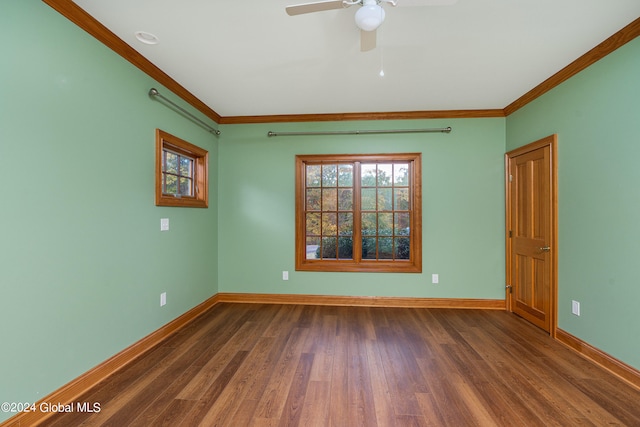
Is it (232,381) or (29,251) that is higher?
(29,251)

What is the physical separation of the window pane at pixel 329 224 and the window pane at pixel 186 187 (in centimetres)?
178

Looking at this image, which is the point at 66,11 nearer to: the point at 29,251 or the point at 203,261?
the point at 29,251

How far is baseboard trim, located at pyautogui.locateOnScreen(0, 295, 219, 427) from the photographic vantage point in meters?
1.59

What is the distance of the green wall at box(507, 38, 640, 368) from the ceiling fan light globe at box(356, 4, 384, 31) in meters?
2.03

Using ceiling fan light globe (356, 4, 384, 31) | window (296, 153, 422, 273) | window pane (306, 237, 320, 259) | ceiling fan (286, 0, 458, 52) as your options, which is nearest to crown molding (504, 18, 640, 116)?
window (296, 153, 422, 273)

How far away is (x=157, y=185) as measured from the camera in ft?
8.66

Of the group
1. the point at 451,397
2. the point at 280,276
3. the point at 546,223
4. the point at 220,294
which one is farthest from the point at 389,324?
the point at 220,294

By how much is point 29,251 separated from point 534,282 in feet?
14.4

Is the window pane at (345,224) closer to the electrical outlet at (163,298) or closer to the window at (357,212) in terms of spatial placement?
the window at (357,212)

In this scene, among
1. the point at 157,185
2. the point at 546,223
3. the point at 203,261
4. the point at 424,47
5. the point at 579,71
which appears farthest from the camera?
the point at 203,261

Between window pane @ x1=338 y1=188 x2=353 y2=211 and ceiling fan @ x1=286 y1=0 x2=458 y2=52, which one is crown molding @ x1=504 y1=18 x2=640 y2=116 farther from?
window pane @ x1=338 y1=188 x2=353 y2=211

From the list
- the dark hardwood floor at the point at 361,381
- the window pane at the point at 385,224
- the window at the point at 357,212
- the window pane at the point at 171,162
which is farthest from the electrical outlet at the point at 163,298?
the window pane at the point at 385,224

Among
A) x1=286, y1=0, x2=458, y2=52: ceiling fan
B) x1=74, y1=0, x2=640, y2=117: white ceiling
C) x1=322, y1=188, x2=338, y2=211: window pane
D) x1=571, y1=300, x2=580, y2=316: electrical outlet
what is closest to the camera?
x1=286, y1=0, x2=458, y2=52: ceiling fan

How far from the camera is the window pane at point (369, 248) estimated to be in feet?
12.6
